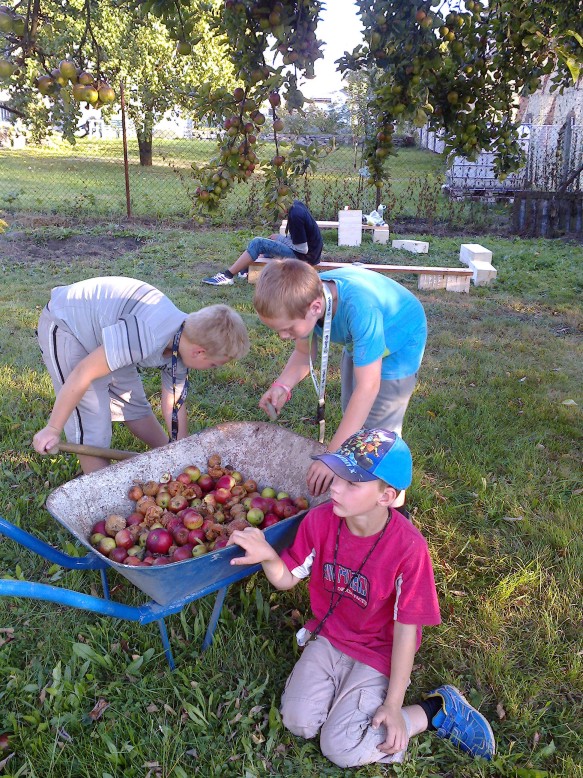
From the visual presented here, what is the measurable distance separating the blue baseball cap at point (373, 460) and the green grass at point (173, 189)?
558 cm

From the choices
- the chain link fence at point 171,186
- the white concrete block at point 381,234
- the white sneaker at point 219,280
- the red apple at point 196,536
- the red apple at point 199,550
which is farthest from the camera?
the chain link fence at point 171,186

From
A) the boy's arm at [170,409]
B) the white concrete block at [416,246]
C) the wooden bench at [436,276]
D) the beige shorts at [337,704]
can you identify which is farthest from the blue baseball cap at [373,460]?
the white concrete block at [416,246]

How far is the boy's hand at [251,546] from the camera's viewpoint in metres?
2.30

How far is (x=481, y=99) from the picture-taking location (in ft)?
9.18

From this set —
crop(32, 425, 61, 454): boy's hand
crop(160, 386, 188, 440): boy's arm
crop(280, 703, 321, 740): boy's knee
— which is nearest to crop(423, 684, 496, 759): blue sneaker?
crop(280, 703, 321, 740): boy's knee

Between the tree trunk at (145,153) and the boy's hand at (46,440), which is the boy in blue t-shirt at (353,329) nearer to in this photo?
the boy's hand at (46,440)

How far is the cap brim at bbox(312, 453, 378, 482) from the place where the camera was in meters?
2.26

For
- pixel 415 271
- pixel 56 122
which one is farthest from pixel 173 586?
pixel 415 271

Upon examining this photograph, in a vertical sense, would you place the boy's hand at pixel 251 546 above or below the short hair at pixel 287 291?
below

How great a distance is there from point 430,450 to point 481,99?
2274 mm

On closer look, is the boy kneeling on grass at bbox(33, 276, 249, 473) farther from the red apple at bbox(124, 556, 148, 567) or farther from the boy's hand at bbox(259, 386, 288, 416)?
the red apple at bbox(124, 556, 148, 567)

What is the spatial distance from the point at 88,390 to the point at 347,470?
1640 millimetres

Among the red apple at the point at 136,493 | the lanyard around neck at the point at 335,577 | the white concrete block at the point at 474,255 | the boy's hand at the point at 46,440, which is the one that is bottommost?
the lanyard around neck at the point at 335,577

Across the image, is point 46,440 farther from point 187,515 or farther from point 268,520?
point 268,520
